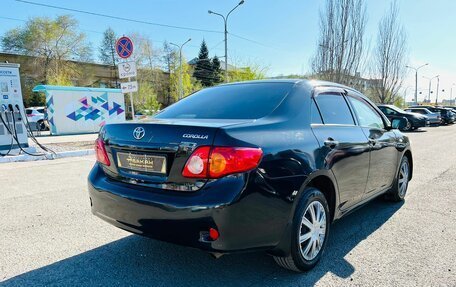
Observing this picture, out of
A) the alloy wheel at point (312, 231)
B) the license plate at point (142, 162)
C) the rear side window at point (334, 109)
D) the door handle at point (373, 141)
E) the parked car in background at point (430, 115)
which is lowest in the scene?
the parked car in background at point (430, 115)

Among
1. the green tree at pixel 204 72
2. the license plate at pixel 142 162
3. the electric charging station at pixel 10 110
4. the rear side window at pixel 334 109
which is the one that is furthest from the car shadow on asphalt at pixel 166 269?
the green tree at pixel 204 72

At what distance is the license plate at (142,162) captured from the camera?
95.0 inches

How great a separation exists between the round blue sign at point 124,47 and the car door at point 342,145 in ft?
23.8

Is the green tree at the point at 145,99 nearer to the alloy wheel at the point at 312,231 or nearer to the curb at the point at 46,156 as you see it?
the curb at the point at 46,156

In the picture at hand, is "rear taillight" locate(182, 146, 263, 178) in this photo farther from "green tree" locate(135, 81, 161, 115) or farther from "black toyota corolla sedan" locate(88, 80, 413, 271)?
"green tree" locate(135, 81, 161, 115)

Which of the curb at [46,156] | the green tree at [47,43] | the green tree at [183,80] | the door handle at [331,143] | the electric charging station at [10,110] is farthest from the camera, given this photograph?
the green tree at [183,80]

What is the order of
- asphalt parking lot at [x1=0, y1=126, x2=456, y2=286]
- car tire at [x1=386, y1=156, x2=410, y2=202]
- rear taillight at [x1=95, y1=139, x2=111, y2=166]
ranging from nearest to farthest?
1. asphalt parking lot at [x1=0, y1=126, x2=456, y2=286]
2. rear taillight at [x1=95, y1=139, x2=111, y2=166]
3. car tire at [x1=386, y1=156, x2=410, y2=202]

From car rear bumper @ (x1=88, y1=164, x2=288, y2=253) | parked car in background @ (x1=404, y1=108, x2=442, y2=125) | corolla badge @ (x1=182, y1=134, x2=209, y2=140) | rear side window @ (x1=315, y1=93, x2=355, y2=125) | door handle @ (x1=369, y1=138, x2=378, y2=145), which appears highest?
rear side window @ (x1=315, y1=93, x2=355, y2=125)

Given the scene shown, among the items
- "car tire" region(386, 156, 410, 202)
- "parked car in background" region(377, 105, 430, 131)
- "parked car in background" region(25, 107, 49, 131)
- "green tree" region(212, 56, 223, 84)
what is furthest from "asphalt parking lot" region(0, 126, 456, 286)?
"green tree" region(212, 56, 223, 84)

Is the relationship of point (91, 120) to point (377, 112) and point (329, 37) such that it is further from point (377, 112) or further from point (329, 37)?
point (329, 37)

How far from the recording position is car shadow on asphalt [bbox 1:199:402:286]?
2605 millimetres

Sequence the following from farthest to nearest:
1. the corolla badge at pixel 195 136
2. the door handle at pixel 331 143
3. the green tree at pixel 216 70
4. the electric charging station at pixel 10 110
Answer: the green tree at pixel 216 70
the electric charging station at pixel 10 110
the door handle at pixel 331 143
the corolla badge at pixel 195 136

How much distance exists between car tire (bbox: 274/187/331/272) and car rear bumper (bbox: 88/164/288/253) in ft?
0.67

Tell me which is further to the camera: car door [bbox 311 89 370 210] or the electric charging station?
the electric charging station
